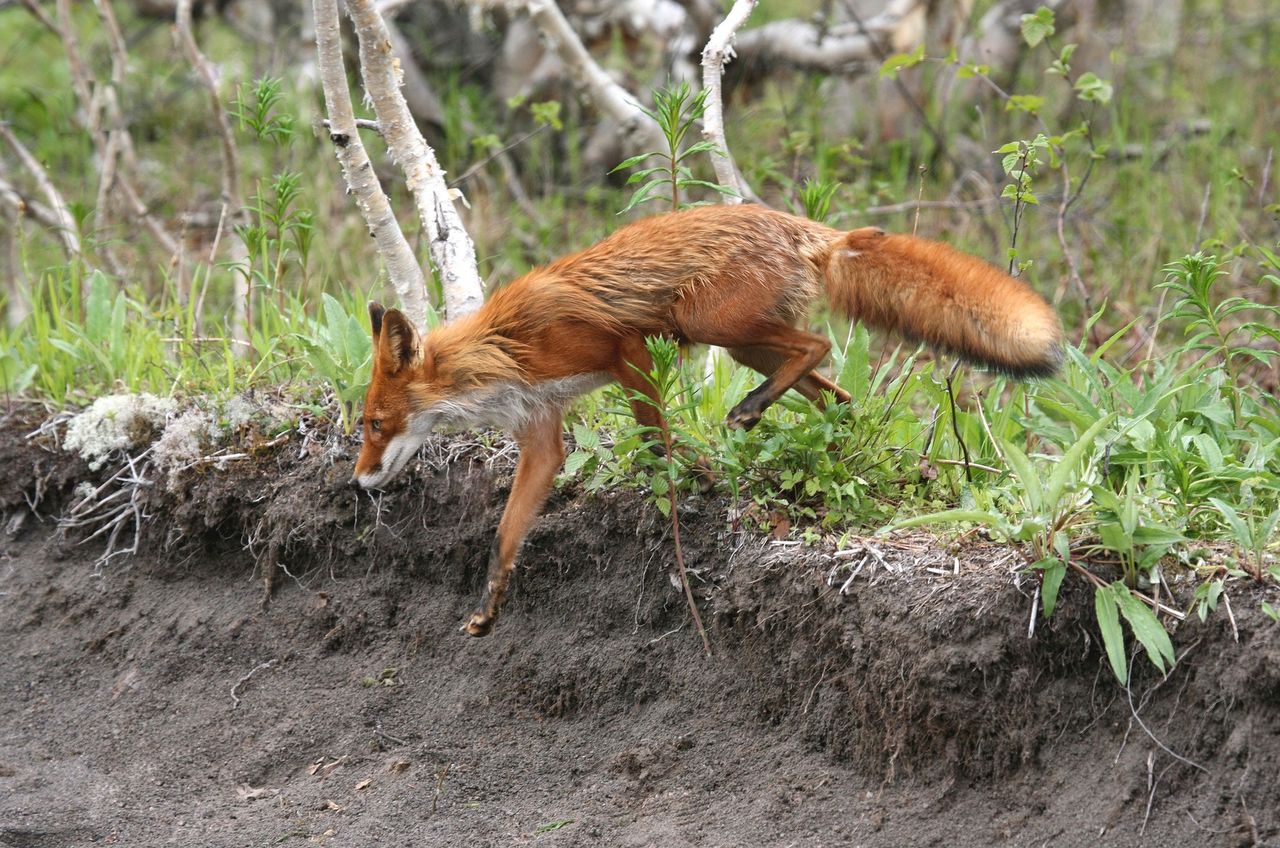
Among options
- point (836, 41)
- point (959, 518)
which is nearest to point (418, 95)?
point (836, 41)

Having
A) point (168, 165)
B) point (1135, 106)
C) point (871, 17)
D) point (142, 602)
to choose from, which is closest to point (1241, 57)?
point (1135, 106)

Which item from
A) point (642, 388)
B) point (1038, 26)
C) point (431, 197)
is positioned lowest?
point (642, 388)

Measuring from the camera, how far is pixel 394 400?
4.21 m

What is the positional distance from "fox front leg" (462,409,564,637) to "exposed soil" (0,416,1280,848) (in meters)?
0.28

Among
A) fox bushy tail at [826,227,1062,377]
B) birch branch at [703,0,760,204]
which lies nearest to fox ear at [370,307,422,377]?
fox bushy tail at [826,227,1062,377]

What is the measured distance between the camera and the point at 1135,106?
9.43 meters

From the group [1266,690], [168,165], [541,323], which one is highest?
[168,165]

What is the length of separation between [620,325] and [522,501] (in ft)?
2.36

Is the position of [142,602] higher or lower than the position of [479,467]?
lower

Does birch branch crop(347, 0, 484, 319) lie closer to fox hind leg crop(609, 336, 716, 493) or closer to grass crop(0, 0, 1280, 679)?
grass crop(0, 0, 1280, 679)

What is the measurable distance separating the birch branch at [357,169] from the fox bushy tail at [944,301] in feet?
6.51

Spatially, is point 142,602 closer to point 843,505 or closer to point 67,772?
point 67,772

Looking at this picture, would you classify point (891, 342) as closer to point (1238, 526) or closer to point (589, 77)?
point (1238, 526)

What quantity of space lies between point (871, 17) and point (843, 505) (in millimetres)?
6171
